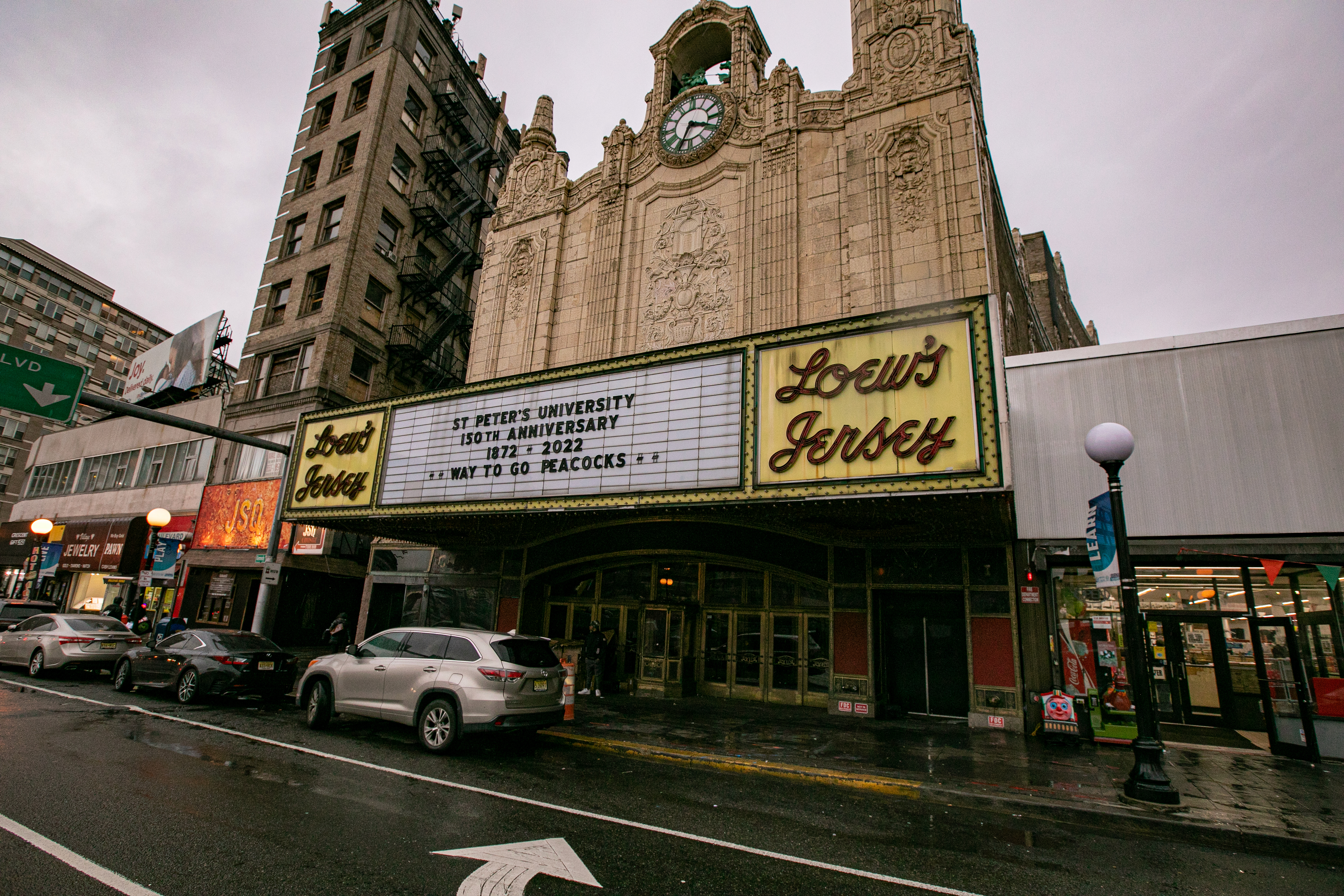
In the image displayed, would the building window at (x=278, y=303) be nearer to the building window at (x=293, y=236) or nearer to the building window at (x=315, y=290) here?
the building window at (x=315, y=290)

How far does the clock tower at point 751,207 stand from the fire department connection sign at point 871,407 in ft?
16.5

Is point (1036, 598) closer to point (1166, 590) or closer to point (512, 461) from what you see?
point (1166, 590)

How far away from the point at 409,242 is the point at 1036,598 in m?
30.9

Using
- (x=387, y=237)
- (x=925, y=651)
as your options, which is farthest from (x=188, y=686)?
(x=387, y=237)

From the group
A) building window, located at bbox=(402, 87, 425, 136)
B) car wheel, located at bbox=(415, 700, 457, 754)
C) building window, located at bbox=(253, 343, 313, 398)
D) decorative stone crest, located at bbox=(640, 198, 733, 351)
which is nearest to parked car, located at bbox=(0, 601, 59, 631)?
building window, located at bbox=(253, 343, 313, 398)

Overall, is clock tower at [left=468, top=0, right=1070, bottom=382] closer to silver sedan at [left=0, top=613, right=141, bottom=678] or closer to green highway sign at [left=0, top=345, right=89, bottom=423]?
green highway sign at [left=0, top=345, right=89, bottom=423]

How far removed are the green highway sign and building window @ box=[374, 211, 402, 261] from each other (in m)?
19.4

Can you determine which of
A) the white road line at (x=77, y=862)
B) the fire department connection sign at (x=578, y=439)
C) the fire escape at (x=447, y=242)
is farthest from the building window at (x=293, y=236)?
the white road line at (x=77, y=862)

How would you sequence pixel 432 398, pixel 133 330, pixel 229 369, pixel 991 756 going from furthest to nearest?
pixel 133 330 → pixel 229 369 → pixel 432 398 → pixel 991 756

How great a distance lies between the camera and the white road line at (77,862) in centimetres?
442

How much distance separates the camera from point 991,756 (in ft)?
33.5

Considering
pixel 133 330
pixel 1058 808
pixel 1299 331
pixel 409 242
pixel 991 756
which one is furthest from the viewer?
pixel 133 330

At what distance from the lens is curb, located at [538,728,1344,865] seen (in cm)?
646

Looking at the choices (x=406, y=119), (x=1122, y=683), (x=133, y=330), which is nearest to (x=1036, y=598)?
(x=1122, y=683)
